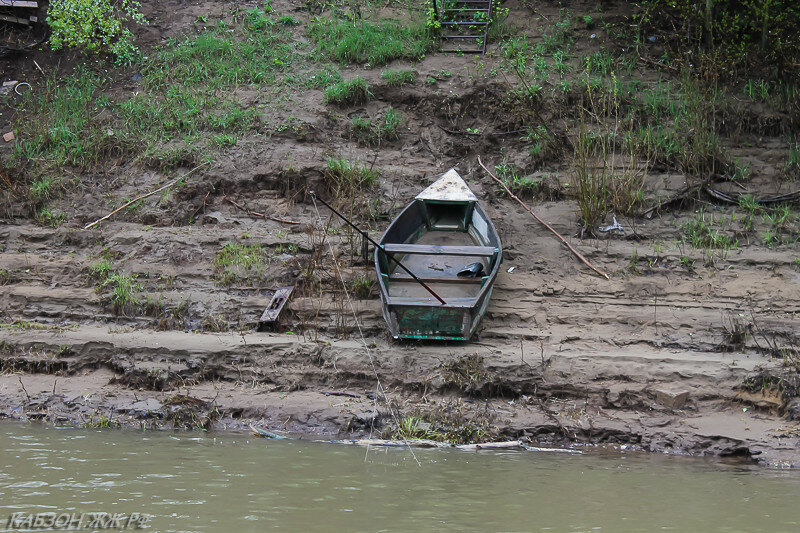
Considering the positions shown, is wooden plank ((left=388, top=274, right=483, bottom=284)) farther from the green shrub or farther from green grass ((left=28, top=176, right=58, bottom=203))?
the green shrub

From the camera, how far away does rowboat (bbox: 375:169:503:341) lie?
7.11 m

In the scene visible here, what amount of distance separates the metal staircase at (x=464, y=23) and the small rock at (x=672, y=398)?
6774 millimetres

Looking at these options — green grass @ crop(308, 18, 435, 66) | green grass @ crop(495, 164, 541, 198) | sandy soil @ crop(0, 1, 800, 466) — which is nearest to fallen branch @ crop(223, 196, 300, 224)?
sandy soil @ crop(0, 1, 800, 466)

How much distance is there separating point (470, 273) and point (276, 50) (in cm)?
595

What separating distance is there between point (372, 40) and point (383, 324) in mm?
5733

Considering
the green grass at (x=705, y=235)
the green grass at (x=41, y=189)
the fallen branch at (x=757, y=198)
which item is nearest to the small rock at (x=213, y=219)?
the green grass at (x=41, y=189)

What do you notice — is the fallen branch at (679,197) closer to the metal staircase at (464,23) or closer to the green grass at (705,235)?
the green grass at (705,235)

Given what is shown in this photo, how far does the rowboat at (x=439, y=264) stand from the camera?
7.11m

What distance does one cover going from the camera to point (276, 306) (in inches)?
312

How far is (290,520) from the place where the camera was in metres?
4.16

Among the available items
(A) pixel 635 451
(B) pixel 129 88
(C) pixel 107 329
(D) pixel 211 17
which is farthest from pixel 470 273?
(D) pixel 211 17

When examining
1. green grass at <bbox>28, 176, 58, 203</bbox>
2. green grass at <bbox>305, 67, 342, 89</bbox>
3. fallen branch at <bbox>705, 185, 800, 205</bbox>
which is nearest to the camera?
fallen branch at <bbox>705, 185, 800, 205</bbox>

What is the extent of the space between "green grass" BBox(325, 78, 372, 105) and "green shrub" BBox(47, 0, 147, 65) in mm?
3520

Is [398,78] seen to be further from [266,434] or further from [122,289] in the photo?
[266,434]
